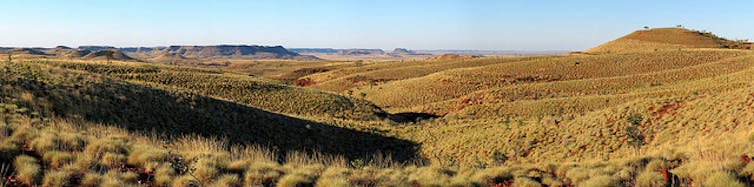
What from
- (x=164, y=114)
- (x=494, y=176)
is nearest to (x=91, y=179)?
(x=494, y=176)

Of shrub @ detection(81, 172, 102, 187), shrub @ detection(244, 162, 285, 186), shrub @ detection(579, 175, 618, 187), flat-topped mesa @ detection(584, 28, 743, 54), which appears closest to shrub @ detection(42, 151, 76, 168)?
shrub @ detection(81, 172, 102, 187)

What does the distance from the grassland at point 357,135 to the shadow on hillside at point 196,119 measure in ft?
0.34

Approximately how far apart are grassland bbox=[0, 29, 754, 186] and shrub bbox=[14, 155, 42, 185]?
0.03m

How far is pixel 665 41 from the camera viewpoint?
8456cm

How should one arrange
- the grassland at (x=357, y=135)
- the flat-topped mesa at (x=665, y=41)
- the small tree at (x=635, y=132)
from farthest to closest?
the flat-topped mesa at (x=665, y=41) < the small tree at (x=635, y=132) < the grassland at (x=357, y=135)

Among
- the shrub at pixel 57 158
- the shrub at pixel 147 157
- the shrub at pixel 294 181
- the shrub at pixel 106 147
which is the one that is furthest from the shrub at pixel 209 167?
the shrub at pixel 57 158

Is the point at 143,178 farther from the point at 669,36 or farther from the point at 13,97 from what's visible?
the point at 669,36

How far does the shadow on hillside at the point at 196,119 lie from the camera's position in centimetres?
1658

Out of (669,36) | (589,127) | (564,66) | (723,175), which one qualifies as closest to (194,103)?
(589,127)

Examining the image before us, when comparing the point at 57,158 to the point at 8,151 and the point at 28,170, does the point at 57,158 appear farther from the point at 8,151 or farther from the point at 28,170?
the point at 8,151

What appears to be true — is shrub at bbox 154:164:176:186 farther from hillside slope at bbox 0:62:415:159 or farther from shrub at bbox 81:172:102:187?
hillside slope at bbox 0:62:415:159

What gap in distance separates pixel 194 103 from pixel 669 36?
320 feet

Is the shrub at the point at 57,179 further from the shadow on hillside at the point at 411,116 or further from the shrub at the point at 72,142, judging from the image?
the shadow on hillside at the point at 411,116

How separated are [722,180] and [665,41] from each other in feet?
305
